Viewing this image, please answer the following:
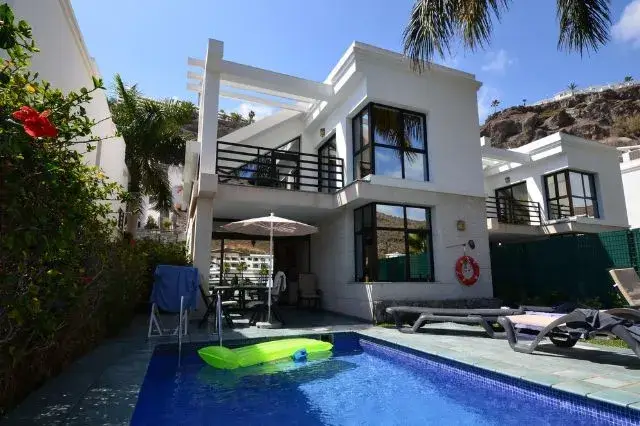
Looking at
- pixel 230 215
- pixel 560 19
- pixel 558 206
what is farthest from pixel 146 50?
pixel 558 206

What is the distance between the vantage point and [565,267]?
11.6 meters

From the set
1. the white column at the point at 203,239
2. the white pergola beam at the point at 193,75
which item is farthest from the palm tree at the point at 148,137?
the white column at the point at 203,239

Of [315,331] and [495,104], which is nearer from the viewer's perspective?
[315,331]

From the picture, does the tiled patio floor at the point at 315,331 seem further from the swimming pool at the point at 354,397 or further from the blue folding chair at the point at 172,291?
the blue folding chair at the point at 172,291

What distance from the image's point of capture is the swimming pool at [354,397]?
3740mm

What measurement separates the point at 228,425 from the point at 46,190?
268 cm

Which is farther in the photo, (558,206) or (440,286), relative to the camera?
(558,206)

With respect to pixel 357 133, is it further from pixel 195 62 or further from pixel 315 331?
pixel 315 331

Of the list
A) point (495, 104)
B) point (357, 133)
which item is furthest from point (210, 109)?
point (495, 104)

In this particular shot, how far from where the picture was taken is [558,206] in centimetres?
1576

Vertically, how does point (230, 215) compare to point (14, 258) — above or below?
above

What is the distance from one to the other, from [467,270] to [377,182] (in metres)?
3.58

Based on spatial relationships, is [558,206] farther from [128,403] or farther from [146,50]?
[128,403]

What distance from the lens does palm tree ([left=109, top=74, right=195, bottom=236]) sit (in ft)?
49.9
